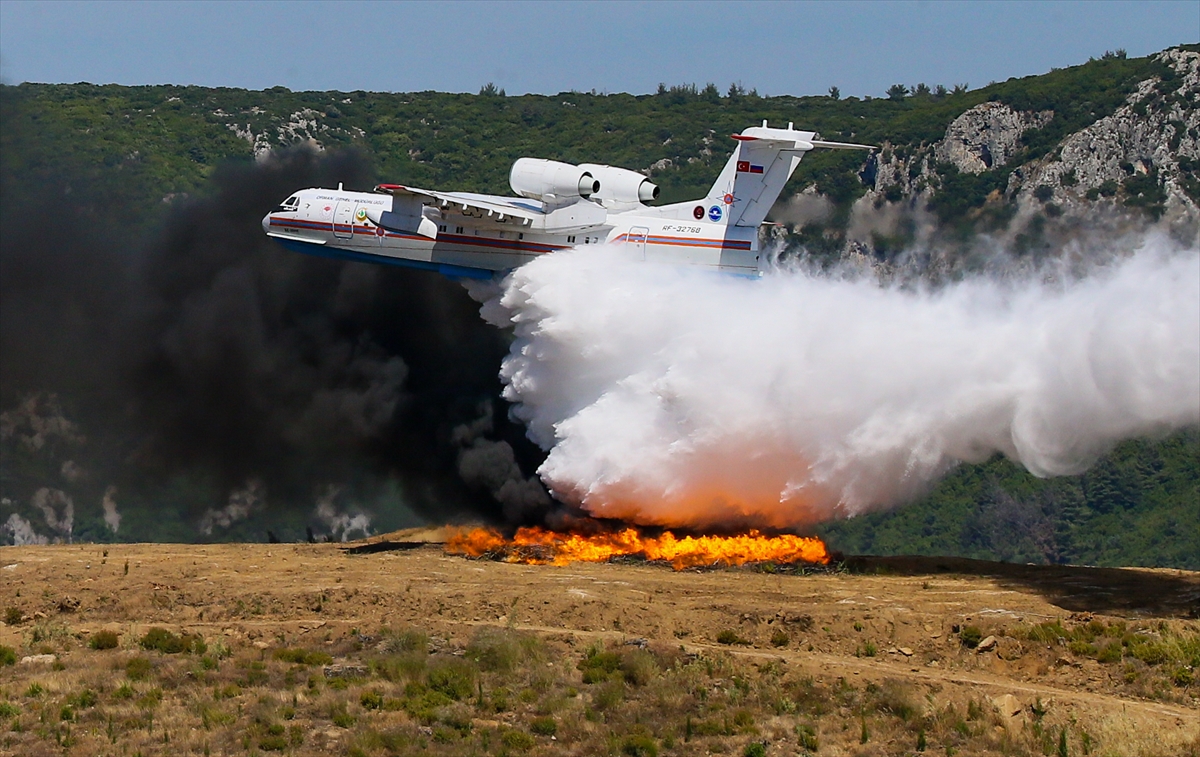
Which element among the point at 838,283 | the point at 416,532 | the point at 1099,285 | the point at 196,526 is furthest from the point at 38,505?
the point at 1099,285

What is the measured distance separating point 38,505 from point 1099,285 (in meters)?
48.4

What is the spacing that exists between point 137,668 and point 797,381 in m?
15.1

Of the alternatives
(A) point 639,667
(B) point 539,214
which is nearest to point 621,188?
(B) point 539,214

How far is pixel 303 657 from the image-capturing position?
25.6 m

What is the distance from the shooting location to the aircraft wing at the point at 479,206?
3809 centimetres

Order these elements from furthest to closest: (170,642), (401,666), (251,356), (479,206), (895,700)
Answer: (251,356)
(479,206)
(170,642)
(401,666)
(895,700)

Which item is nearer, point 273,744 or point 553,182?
point 273,744

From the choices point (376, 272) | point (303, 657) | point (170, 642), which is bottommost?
point (170, 642)

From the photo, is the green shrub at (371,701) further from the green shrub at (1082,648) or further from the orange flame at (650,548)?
the orange flame at (650,548)

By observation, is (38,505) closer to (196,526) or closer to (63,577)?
(196,526)

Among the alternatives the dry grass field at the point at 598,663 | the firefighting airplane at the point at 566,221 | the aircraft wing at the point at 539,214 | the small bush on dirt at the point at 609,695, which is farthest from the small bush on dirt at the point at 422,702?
the aircraft wing at the point at 539,214

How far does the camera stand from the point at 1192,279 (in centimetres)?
2728

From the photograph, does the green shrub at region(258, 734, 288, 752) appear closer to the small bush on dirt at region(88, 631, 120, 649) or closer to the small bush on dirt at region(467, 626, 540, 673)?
the small bush on dirt at region(467, 626, 540, 673)

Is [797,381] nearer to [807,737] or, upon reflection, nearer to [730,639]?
[730,639]
